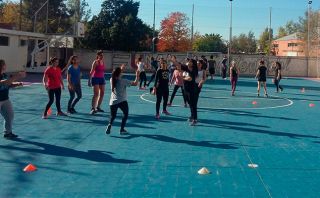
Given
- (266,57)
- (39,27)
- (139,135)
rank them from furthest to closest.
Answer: (39,27), (266,57), (139,135)

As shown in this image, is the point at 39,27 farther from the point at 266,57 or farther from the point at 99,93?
the point at 99,93

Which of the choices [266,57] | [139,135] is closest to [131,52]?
[266,57]

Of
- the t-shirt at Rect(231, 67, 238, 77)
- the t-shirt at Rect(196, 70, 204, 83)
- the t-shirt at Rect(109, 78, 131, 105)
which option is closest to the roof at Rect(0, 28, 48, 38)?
the t-shirt at Rect(231, 67, 238, 77)

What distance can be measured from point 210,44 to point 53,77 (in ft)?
221

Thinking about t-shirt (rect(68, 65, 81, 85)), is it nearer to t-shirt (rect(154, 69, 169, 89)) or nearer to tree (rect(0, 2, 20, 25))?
t-shirt (rect(154, 69, 169, 89))

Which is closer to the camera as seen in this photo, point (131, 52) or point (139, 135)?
point (139, 135)

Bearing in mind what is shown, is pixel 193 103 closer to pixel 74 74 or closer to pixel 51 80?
pixel 74 74

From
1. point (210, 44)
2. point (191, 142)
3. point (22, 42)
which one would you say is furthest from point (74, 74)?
point (210, 44)

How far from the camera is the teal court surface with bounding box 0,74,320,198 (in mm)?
5930

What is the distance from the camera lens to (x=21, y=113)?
12766mm

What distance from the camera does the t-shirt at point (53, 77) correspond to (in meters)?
11.7

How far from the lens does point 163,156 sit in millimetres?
7777

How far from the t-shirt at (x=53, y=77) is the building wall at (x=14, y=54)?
63.2 ft

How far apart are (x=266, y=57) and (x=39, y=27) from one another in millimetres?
26241
